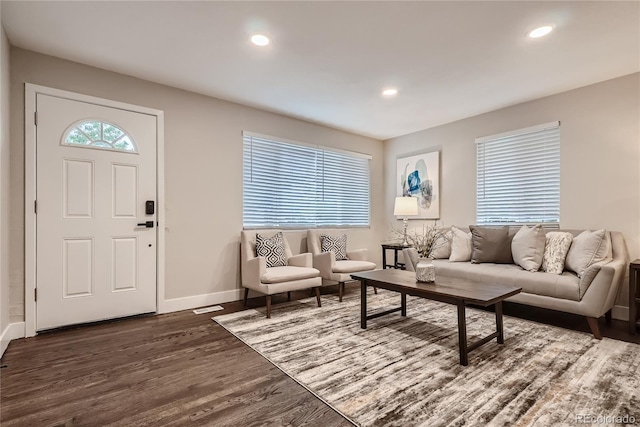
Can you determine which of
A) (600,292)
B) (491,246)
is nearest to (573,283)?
(600,292)

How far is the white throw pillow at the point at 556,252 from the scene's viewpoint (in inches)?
124

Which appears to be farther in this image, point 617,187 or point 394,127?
point 394,127

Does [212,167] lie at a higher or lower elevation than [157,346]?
higher

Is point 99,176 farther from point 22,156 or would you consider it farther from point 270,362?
point 270,362

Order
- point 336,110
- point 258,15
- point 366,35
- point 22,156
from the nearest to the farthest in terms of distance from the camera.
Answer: point 258,15 < point 366,35 < point 22,156 < point 336,110

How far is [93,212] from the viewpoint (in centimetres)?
306

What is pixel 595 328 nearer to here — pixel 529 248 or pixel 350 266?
pixel 529 248

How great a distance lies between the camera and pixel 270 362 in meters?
2.29

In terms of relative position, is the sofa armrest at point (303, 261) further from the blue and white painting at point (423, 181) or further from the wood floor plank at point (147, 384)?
the blue and white painting at point (423, 181)

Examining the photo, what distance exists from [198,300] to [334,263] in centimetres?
175

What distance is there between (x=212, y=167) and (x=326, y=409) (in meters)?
3.03

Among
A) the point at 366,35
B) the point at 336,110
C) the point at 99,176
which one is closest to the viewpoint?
the point at 366,35

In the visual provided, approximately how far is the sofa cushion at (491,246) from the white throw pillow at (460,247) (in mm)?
101

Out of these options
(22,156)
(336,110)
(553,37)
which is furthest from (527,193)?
(22,156)
